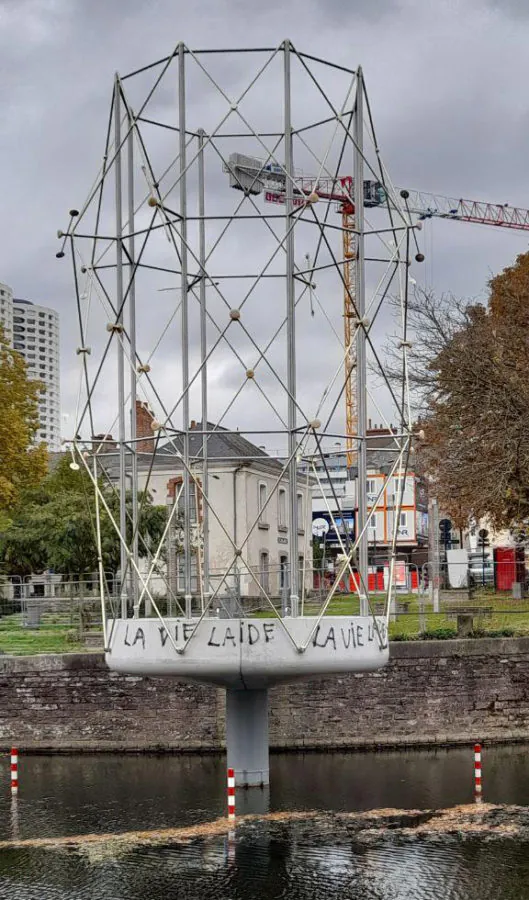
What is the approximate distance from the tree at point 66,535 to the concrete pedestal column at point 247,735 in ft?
63.8

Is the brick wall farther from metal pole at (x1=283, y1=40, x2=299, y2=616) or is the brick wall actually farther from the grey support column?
metal pole at (x1=283, y1=40, x2=299, y2=616)

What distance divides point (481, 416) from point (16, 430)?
15.4 metres

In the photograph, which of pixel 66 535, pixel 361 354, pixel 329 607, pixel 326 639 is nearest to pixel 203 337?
pixel 361 354

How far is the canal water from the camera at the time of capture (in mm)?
19406

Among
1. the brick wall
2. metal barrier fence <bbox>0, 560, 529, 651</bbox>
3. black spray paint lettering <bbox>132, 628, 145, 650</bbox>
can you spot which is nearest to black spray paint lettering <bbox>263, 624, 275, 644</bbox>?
black spray paint lettering <bbox>132, 628, 145, 650</bbox>

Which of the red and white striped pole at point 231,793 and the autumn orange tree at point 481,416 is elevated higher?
the autumn orange tree at point 481,416

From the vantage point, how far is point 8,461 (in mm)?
44406

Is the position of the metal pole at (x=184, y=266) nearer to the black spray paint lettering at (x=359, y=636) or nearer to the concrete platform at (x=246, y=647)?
the concrete platform at (x=246, y=647)

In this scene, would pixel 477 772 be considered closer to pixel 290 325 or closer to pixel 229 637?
pixel 229 637

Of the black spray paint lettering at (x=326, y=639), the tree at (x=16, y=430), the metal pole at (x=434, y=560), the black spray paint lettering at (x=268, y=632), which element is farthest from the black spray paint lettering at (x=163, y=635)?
the tree at (x=16, y=430)

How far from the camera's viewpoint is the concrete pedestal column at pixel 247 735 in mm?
23984

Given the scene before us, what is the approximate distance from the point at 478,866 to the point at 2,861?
7.61 m

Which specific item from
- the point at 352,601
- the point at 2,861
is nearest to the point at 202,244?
the point at 2,861

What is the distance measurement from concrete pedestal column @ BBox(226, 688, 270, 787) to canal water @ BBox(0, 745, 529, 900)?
480 millimetres
